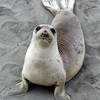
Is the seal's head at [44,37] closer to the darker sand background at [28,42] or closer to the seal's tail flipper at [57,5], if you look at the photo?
the darker sand background at [28,42]

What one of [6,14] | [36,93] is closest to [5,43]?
[6,14]

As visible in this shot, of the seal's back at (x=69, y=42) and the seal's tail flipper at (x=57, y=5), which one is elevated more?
the seal's back at (x=69, y=42)

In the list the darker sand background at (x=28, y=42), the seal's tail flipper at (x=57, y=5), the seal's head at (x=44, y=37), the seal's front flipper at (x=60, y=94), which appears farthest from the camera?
the seal's tail flipper at (x=57, y=5)

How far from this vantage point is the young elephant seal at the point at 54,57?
3.24 m

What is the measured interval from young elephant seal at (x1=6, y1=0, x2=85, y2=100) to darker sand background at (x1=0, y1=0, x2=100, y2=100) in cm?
17

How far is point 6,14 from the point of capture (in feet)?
17.6

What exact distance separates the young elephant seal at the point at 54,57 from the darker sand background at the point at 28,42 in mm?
170

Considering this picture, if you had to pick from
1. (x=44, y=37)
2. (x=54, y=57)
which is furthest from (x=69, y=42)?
(x=44, y=37)

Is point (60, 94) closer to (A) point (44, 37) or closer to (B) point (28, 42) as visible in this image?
(A) point (44, 37)

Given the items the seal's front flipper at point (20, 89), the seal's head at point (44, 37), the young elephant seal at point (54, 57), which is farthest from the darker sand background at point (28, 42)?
the seal's head at point (44, 37)

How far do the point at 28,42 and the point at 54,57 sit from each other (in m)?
1.45

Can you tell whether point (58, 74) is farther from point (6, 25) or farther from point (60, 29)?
point (6, 25)

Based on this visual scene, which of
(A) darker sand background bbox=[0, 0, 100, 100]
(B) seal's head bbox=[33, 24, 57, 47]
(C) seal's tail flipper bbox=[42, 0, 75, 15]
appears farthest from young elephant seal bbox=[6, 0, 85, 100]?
(C) seal's tail flipper bbox=[42, 0, 75, 15]

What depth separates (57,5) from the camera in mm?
5496
